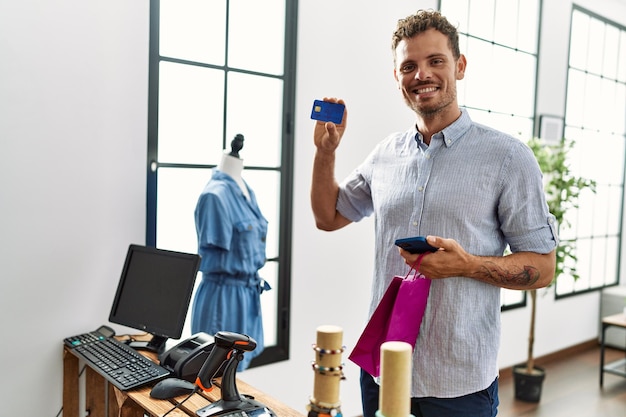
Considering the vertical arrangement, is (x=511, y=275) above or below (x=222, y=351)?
above

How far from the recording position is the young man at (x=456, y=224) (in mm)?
1508

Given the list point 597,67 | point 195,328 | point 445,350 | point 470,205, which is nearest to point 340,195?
point 470,205

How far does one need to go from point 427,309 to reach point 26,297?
1.59 meters

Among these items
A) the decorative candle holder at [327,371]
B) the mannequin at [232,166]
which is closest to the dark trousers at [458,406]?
the decorative candle holder at [327,371]

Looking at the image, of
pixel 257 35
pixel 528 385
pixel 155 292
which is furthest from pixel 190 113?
pixel 528 385

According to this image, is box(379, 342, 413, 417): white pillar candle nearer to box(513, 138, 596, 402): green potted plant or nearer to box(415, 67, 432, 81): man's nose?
box(415, 67, 432, 81): man's nose

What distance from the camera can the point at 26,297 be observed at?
7.30ft

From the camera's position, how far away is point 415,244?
137 cm

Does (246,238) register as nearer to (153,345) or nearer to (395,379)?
(153,345)

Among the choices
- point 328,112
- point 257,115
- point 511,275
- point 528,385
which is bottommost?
point 528,385

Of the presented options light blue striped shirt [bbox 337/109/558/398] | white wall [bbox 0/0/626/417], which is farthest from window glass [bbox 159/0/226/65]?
light blue striped shirt [bbox 337/109/558/398]

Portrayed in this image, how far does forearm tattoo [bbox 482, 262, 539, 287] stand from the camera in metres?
1.48

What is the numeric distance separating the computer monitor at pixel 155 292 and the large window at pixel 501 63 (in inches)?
108

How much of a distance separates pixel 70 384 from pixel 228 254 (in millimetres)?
823
